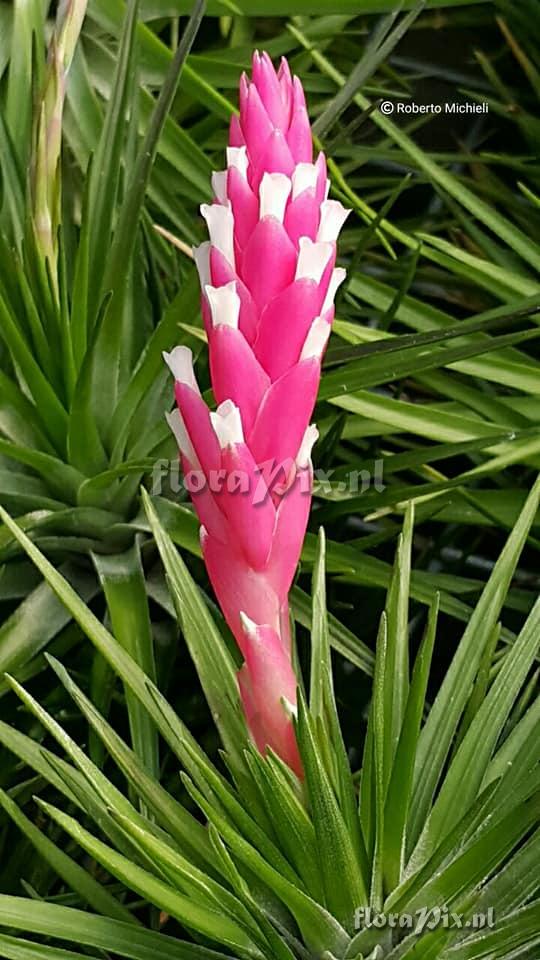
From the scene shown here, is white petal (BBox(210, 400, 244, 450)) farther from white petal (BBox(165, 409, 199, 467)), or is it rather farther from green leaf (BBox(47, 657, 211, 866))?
green leaf (BBox(47, 657, 211, 866))

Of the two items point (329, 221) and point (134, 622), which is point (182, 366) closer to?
point (329, 221)

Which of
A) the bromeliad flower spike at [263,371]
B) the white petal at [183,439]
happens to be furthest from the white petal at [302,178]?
the white petal at [183,439]

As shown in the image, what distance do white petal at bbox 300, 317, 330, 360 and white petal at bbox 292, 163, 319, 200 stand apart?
5 cm

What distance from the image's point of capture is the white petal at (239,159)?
0.37m

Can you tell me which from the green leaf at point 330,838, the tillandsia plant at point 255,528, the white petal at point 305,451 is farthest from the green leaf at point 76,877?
the white petal at point 305,451

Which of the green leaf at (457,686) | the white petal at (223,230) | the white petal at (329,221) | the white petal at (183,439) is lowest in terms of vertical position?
the green leaf at (457,686)

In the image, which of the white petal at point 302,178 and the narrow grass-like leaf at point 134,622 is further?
the narrow grass-like leaf at point 134,622

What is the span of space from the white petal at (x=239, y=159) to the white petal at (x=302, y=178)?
0.7 inches

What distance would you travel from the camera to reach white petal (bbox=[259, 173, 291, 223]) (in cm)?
36

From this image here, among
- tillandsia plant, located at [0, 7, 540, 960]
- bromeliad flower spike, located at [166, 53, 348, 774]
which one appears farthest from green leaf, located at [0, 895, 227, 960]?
bromeliad flower spike, located at [166, 53, 348, 774]

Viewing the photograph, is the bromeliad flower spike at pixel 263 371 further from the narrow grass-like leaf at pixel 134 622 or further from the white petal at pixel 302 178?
the narrow grass-like leaf at pixel 134 622

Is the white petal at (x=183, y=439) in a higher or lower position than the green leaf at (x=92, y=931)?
higher

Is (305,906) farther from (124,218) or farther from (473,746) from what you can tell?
(124,218)

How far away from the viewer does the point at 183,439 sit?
1.35 feet
